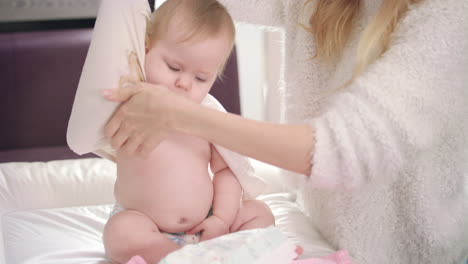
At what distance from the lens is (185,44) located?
36.6 inches

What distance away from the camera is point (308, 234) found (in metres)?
1.17

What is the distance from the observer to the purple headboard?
6.48 ft

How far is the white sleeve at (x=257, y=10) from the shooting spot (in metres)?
1.31

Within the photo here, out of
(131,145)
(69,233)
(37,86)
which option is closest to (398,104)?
(131,145)

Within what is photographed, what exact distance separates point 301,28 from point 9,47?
1293 millimetres

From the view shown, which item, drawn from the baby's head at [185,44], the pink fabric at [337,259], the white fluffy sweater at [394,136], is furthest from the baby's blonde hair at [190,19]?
the pink fabric at [337,259]

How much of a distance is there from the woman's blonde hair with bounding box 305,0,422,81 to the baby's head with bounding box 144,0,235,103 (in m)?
0.28

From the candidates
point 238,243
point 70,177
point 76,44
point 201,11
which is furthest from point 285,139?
point 76,44

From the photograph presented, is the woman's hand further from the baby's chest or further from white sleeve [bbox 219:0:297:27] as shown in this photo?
white sleeve [bbox 219:0:297:27]

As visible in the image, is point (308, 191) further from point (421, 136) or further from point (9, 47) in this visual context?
point (9, 47)

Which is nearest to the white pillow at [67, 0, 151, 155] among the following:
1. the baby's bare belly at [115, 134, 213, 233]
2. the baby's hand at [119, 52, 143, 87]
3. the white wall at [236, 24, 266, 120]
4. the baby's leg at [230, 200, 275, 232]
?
the baby's hand at [119, 52, 143, 87]

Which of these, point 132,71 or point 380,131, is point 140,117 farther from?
point 380,131

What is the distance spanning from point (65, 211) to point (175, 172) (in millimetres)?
460

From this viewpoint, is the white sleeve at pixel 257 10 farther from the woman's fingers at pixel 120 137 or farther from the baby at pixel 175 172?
the woman's fingers at pixel 120 137
